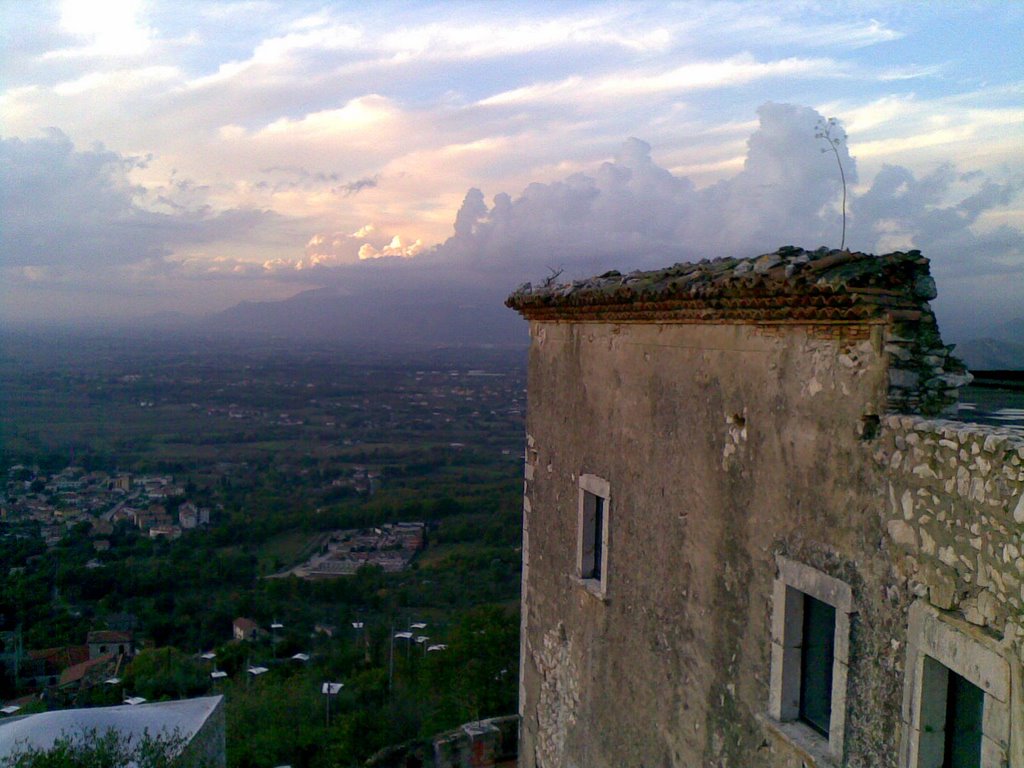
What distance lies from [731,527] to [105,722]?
1086 centimetres

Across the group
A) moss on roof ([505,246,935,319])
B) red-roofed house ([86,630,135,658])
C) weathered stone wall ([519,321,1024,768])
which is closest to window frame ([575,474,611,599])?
weathered stone wall ([519,321,1024,768])

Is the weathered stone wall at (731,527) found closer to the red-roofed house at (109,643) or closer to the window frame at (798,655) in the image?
the window frame at (798,655)

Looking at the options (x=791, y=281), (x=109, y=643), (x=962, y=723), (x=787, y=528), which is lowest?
(x=109, y=643)

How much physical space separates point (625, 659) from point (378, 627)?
2455 centimetres

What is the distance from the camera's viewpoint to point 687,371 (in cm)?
560

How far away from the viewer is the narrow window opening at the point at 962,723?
141 inches

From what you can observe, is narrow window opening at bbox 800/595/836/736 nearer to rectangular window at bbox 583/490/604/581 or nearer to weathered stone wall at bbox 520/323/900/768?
weathered stone wall at bbox 520/323/900/768

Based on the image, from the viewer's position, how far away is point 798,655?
15.1 ft

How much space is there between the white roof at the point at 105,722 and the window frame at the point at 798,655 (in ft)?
32.3

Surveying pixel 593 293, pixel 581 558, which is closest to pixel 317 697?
pixel 581 558

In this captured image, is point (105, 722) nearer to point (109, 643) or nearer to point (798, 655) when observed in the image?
point (798, 655)

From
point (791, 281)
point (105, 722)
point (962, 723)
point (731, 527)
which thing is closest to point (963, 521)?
point (962, 723)

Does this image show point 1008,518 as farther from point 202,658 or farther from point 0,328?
point 0,328

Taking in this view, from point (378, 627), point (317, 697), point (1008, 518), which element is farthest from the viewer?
point (378, 627)
